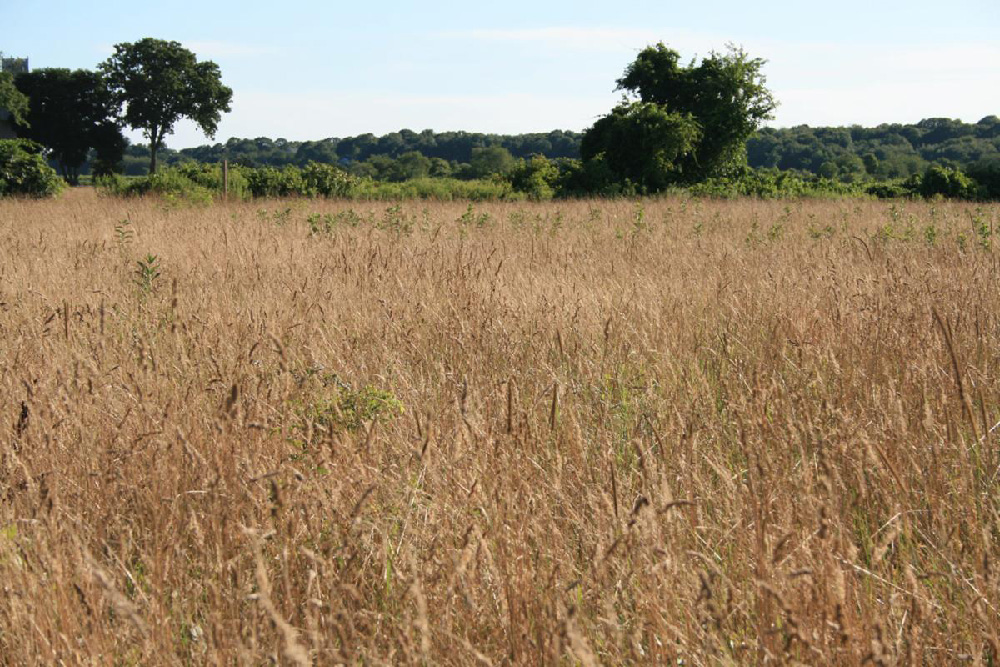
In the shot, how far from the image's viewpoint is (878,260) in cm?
656

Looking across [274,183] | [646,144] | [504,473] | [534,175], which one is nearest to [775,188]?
[646,144]

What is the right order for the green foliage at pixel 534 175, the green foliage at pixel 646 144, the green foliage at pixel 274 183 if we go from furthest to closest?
the green foliage at pixel 646 144 → the green foliage at pixel 534 175 → the green foliage at pixel 274 183

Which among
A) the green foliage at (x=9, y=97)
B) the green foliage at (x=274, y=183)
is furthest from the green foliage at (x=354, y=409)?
the green foliage at (x=9, y=97)

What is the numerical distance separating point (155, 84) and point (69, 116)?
6.34 metres

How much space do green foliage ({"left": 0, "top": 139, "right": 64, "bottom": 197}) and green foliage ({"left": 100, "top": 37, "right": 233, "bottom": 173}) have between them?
4060 centimetres

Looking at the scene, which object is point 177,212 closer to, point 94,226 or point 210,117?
point 94,226

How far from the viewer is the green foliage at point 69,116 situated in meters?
52.1

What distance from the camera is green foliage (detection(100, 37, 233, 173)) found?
5462cm

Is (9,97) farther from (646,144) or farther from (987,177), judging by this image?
(987,177)

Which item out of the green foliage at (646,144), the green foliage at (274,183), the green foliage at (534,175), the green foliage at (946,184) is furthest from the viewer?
the green foliage at (646,144)

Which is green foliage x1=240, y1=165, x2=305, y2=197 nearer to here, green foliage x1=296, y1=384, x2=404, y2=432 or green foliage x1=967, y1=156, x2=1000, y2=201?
green foliage x1=296, y1=384, x2=404, y2=432

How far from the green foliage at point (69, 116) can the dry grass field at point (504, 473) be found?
5540 cm

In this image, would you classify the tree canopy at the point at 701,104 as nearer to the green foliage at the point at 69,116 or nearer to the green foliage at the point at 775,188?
the green foliage at the point at 775,188

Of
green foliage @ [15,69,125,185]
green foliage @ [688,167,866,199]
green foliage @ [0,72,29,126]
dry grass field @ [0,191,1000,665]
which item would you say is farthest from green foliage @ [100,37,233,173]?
dry grass field @ [0,191,1000,665]
